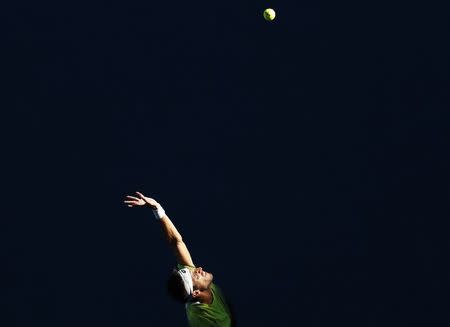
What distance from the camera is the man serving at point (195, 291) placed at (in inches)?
167

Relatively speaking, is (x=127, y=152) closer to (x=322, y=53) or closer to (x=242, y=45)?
(x=242, y=45)


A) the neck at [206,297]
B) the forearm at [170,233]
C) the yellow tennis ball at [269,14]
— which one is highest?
the yellow tennis ball at [269,14]

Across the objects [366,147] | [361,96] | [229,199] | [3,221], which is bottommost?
[3,221]

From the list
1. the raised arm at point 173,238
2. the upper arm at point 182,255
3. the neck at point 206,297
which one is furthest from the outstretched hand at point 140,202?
the neck at point 206,297

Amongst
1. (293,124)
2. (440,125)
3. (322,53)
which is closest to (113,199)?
(293,124)

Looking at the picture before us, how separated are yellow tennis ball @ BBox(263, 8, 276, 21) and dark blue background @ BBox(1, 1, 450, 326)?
0.07m

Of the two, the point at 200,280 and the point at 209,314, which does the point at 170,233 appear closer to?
the point at 200,280

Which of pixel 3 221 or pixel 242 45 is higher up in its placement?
pixel 242 45

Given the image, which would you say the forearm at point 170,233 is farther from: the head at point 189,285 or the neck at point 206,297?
Answer: the neck at point 206,297

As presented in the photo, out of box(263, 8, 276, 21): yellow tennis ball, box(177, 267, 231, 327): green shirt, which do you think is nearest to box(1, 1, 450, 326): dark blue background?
box(263, 8, 276, 21): yellow tennis ball

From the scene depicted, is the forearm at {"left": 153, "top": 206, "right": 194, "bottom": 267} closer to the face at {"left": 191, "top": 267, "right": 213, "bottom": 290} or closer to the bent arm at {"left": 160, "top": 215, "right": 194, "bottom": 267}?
the bent arm at {"left": 160, "top": 215, "right": 194, "bottom": 267}

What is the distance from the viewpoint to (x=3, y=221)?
6.32 m

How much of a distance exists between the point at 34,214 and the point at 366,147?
2647 millimetres

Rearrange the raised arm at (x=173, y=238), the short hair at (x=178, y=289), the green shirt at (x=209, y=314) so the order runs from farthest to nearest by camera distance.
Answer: the raised arm at (x=173, y=238) → the green shirt at (x=209, y=314) → the short hair at (x=178, y=289)
